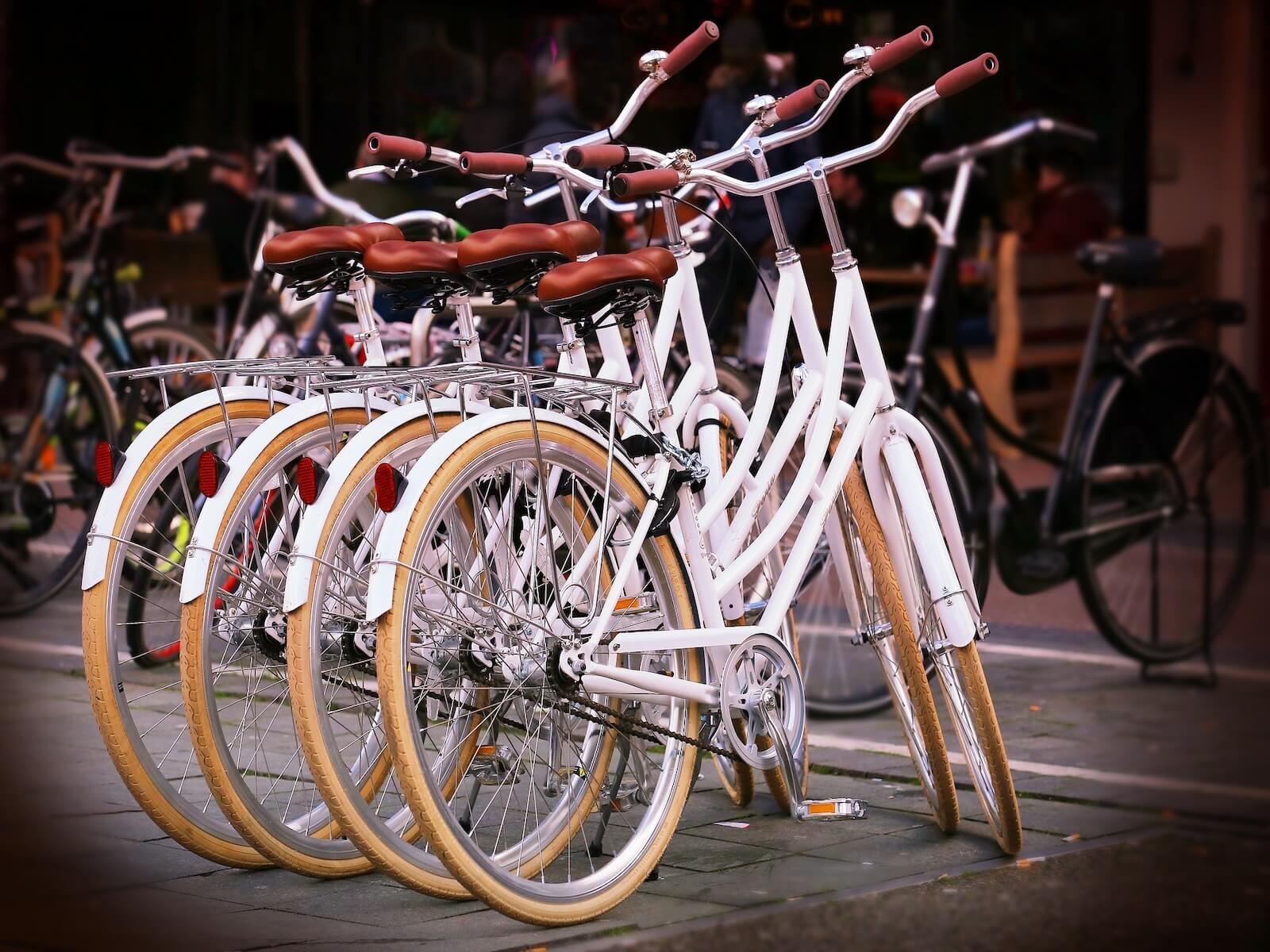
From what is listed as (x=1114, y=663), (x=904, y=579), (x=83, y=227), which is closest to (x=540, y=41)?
(x=83, y=227)

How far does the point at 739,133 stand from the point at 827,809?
346 centimetres

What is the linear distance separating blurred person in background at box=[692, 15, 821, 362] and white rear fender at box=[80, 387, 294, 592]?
2.52 m

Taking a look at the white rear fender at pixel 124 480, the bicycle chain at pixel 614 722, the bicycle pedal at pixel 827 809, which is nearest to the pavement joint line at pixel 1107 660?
the bicycle pedal at pixel 827 809

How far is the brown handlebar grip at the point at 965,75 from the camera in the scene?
4.20 m

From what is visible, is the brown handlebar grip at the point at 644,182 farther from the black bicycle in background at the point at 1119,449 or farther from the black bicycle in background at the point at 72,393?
the black bicycle in background at the point at 72,393

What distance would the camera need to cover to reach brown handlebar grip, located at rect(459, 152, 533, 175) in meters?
4.19

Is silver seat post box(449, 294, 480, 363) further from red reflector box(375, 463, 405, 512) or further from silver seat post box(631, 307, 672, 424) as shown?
red reflector box(375, 463, 405, 512)

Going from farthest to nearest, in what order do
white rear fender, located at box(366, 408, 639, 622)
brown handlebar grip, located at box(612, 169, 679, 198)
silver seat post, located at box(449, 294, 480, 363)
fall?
silver seat post, located at box(449, 294, 480, 363)
brown handlebar grip, located at box(612, 169, 679, 198)
white rear fender, located at box(366, 408, 639, 622)

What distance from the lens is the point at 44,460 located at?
7.84 m

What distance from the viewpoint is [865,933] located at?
3830 millimetres

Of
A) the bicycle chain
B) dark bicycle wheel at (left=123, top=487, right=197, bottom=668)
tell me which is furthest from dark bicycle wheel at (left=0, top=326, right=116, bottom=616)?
the bicycle chain

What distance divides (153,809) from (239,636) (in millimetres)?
386

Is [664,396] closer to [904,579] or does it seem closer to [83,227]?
[904,579]

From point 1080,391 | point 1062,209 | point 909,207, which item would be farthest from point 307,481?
point 1062,209
